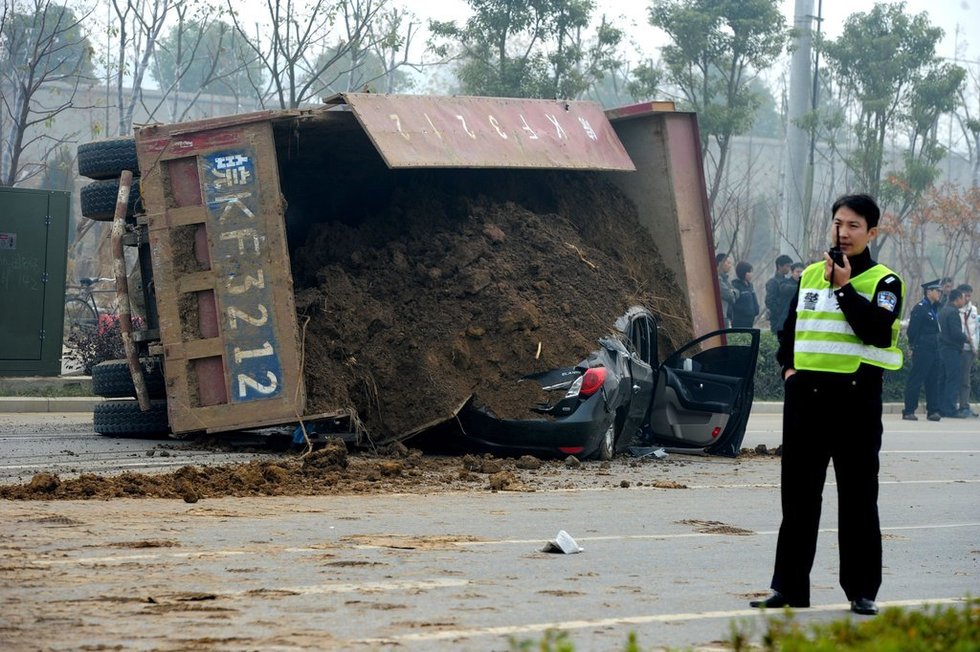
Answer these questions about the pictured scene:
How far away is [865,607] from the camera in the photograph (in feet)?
19.4

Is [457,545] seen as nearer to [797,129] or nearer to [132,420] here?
[132,420]

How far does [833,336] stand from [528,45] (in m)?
21.0

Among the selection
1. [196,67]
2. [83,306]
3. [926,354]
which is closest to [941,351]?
[926,354]

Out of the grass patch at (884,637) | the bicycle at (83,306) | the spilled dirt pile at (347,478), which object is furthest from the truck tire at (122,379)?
the bicycle at (83,306)

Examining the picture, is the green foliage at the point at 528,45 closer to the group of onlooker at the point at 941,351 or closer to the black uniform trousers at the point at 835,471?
the group of onlooker at the point at 941,351

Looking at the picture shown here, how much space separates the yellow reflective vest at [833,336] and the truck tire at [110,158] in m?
8.40

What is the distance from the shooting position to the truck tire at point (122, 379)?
12898 mm

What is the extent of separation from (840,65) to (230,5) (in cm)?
1343

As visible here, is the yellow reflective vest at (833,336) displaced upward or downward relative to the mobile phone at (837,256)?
downward

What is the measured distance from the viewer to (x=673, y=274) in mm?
14867

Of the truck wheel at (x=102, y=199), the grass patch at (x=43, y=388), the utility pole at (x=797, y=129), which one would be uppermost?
the utility pole at (x=797, y=129)

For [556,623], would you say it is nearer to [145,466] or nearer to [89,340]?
[145,466]

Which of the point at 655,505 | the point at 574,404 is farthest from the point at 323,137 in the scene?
the point at 655,505

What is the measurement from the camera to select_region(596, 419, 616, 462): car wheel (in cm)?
1246
